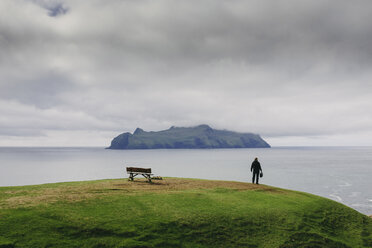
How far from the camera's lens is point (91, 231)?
45.8 ft

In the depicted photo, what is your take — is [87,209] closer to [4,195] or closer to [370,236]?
[4,195]

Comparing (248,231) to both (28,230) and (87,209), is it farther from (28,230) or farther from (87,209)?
(28,230)

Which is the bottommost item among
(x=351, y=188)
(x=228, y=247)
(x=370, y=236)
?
(x=351, y=188)

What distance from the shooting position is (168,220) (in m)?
15.9

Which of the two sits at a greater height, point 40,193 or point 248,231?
point 40,193

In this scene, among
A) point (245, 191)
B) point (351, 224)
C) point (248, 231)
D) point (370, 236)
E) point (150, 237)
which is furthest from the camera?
point (245, 191)

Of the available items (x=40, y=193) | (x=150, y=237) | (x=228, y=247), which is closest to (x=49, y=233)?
(x=150, y=237)

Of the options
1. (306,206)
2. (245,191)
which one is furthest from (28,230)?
(306,206)

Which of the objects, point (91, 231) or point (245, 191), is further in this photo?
point (245, 191)

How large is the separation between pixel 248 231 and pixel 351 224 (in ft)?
35.7

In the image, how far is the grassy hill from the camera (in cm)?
1366

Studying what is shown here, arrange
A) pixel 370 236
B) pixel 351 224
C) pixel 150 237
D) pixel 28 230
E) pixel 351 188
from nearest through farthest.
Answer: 1. pixel 28 230
2. pixel 150 237
3. pixel 370 236
4. pixel 351 224
5. pixel 351 188

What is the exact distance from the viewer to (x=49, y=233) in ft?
43.8

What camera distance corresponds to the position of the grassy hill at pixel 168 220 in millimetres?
13656
